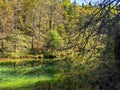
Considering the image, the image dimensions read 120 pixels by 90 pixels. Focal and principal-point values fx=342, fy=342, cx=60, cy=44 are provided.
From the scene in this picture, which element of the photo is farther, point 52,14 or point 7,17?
point 52,14

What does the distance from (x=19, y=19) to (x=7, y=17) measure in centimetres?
340

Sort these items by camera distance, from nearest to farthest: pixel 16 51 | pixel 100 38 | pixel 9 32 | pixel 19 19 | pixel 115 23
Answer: pixel 115 23 → pixel 100 38 → pixel 16 51 → pixel 9 32 → pixel 19 19

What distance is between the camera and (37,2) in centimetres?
5159

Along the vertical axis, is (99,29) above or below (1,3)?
below

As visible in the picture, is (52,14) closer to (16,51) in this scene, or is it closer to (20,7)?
(20,7)

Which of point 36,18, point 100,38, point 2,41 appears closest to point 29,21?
point 36,18

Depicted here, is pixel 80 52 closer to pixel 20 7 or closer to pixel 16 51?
pixel 16 51

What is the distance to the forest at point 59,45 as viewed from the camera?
3.64 m

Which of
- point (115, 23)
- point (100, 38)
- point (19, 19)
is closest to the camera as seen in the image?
point (115, 23)

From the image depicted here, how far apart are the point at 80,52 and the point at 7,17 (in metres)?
45.5

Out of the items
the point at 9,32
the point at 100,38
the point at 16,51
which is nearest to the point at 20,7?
the point at 9,32

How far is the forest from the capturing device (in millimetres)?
3639

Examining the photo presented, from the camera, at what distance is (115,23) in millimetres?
3498

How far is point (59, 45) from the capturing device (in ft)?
17.1
